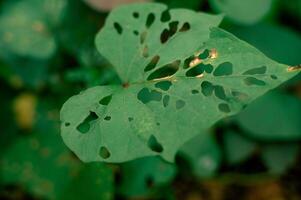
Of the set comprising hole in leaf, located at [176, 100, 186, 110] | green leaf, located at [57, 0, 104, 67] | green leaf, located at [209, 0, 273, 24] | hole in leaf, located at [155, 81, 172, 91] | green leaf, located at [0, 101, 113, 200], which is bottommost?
green leaf, located at [0, 101, 113, 200]

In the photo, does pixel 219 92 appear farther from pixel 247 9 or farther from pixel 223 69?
pixel 247 9

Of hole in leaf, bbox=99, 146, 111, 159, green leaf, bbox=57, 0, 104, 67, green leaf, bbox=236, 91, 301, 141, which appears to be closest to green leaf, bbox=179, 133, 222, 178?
green leaf, bbox=236, 91, 301, 141

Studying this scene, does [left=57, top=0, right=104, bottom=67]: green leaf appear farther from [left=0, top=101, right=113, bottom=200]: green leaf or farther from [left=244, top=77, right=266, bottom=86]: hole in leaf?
[left=244, top=77, right=266, bottom=86]: hole in leaf

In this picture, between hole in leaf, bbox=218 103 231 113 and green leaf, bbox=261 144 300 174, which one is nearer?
hole in leaf, bbox=218 103 231 113

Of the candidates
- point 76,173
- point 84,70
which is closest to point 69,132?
point 84,70

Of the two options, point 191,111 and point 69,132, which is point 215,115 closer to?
point 191,111

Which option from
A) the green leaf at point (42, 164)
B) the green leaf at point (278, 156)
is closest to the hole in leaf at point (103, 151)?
the green leaf at point (42, 164)

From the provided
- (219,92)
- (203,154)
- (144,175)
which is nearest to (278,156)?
(203,154)
